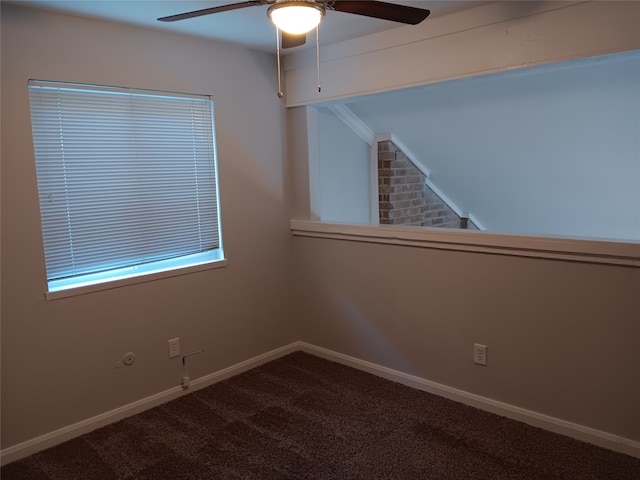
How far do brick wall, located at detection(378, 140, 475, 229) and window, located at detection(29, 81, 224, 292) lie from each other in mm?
1689

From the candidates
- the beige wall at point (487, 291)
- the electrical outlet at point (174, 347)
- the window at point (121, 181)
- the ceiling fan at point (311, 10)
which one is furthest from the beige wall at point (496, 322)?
the ceiling fan at point (311, 10)

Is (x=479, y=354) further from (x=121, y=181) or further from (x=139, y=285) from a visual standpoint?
(x=121, y=181)

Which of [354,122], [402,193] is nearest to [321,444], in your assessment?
[402,193]

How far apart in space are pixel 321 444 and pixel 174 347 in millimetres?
1152

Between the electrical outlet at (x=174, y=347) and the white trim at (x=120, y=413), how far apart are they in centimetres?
22

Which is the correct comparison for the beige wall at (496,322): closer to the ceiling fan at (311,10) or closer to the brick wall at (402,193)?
the brick wall at (402,193)

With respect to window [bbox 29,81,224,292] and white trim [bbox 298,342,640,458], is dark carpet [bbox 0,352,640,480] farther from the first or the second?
window [bbox 29,81,224,292]

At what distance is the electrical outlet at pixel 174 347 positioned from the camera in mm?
3061

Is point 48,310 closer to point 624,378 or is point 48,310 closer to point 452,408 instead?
point 452,408

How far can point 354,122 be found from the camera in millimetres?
4188

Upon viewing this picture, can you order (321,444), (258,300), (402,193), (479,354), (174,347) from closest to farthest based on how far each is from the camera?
(321,444), (479,354), (174,347), (258,300), (402,193)

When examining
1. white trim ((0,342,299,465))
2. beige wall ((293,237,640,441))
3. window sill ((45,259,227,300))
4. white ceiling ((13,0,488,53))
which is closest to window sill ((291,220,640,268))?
beige wall ((293,237,640,441))

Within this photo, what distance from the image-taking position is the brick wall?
4.31m

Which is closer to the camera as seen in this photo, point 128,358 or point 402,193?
point 128,358
